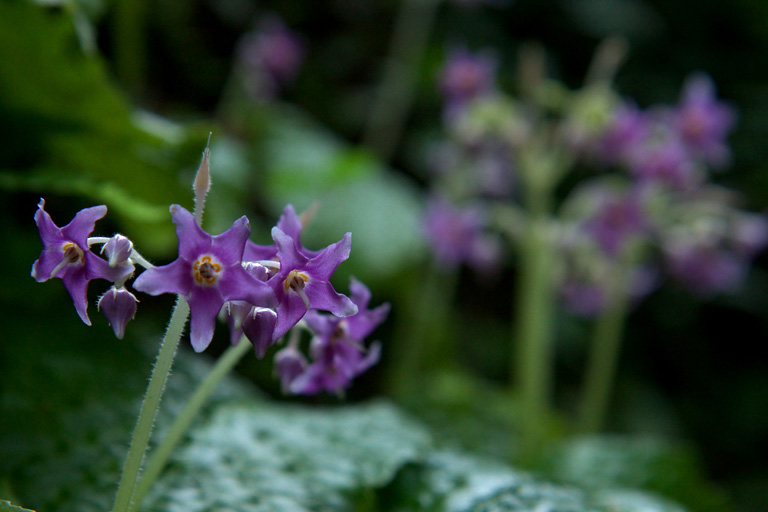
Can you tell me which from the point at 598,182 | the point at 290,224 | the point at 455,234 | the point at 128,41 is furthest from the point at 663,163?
the point at 128,41

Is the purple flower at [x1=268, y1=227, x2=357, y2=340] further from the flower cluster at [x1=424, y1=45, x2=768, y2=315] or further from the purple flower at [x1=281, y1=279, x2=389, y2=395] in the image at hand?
the flower cluster at [x1=424, y1=45, x2=768, y2=315]

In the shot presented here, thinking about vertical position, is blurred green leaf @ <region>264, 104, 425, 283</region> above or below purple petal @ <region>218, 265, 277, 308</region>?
above

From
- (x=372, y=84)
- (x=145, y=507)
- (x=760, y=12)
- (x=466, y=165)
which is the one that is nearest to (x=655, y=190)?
(x=466, y=165)

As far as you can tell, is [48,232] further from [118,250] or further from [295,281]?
[295,281]

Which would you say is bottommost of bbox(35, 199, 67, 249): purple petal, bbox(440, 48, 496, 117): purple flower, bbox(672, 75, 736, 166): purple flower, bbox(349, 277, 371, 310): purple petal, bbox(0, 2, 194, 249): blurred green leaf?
bbox(35, 199, 67, 249): purple petal

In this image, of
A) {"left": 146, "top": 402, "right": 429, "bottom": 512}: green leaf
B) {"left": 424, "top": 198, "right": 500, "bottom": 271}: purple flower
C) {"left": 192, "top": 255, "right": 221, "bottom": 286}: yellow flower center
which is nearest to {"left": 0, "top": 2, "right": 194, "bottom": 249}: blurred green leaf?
{"left": 146, "top": 402, "right": 429, "bottom": 512}: green leaf
